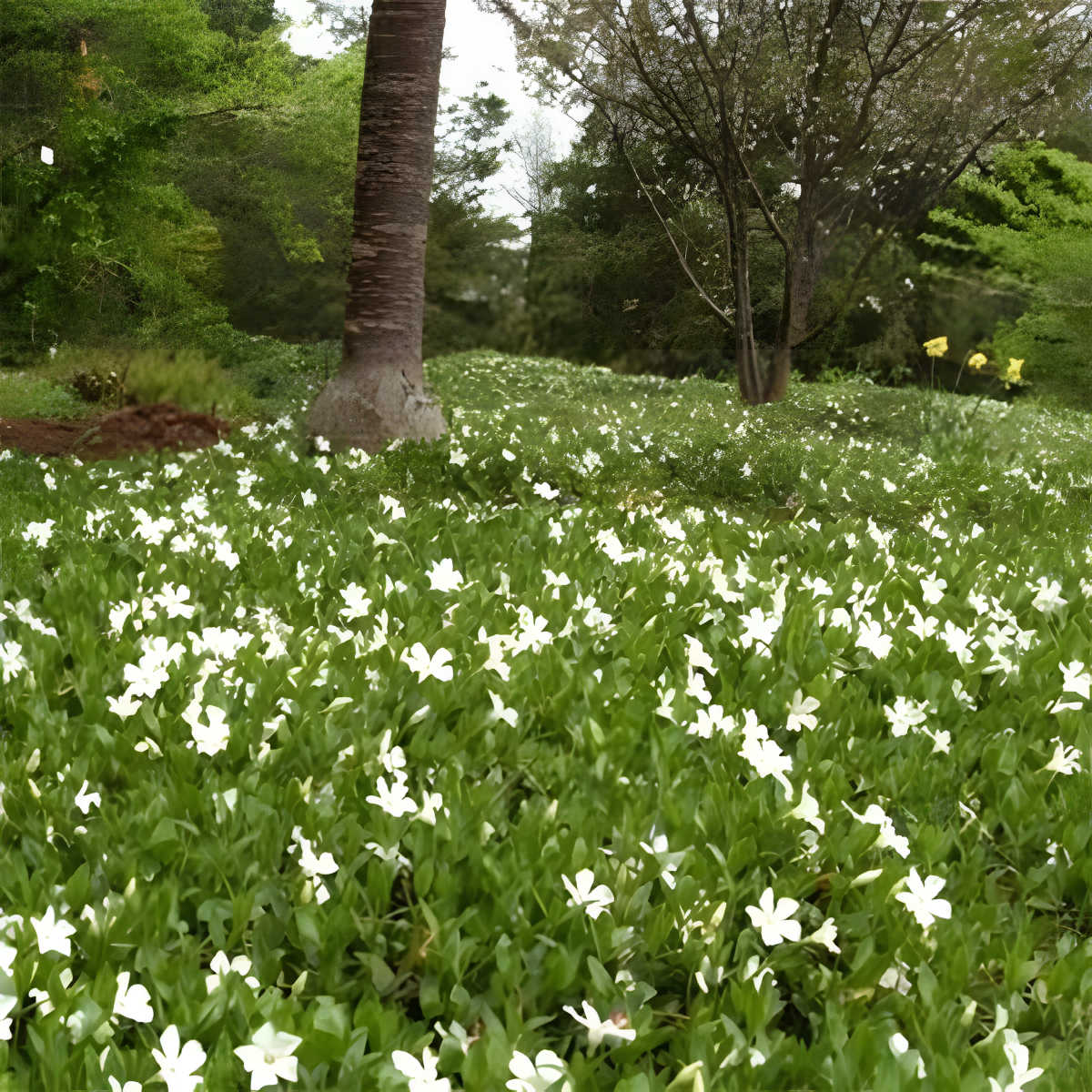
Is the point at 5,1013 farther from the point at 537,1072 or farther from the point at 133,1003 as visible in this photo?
the point at 537,1072

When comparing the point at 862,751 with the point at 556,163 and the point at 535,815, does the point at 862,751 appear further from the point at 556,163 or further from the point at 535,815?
the point at 556,163

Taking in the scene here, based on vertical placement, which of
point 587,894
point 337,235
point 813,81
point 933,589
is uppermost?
point 813,81

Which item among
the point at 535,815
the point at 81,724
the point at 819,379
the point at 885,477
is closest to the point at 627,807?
the point at 535,815

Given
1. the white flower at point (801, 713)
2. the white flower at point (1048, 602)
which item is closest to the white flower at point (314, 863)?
the white flower at point (801, 713)

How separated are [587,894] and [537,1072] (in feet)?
1.43

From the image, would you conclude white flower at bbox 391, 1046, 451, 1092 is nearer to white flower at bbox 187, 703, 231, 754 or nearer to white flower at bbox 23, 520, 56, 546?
white flower at bbox 187, 703, 231, 754

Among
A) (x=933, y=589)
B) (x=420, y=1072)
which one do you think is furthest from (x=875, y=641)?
(x=420, y=1072)

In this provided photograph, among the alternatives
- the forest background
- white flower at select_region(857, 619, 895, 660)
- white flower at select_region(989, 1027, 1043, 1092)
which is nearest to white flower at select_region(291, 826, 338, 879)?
white flower at select_region(989, 1027, 1043, 1092)

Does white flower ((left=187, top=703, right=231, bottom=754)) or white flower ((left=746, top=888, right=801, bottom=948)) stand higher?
white flower ((left=187, top=703, right=231, bottom=754))

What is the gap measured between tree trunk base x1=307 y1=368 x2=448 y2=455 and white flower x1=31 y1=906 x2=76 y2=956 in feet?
21.9

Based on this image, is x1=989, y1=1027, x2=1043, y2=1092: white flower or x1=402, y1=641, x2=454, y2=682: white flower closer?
x1=989, y1=1027, x2=1043, y2=1092: white flower

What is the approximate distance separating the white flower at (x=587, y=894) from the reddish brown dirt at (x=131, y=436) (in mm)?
7340

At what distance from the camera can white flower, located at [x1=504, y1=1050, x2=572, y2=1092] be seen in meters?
1.69

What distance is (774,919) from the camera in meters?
2.14
